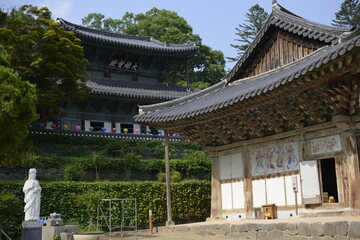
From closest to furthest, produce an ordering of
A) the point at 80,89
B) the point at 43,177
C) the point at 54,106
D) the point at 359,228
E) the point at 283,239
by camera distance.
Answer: the point at 359,228
the point at 283,239
the point at 43,177
the point at 54,106
the point at 80,89

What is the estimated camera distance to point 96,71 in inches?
1411

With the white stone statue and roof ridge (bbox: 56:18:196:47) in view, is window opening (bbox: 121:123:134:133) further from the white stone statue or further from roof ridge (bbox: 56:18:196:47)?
the white stone statue

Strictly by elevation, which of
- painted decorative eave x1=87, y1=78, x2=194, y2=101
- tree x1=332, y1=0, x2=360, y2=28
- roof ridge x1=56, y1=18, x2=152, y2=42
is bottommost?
painted decorative eave x1=87, y1=78, x2=194, y2=101

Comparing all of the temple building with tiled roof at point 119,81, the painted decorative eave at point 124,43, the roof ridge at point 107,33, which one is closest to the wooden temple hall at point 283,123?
the temple building with tiled roof at point 119,81

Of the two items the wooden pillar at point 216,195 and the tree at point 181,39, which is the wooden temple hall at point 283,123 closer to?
the wooden pillar at point 216,195

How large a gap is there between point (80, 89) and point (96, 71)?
8.14 meters

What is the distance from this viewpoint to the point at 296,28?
57.9ft

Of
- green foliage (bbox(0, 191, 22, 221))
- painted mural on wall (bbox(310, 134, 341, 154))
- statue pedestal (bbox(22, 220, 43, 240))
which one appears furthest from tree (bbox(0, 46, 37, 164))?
painted mural on wall (bbox(310, 134, 341, 154))

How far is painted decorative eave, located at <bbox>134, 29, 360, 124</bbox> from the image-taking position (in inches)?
489

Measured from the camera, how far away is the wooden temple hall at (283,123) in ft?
46.4

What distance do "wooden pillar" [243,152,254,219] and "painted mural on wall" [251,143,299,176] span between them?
249 millimetres

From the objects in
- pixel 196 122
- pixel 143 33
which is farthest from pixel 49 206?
pixel 143 33

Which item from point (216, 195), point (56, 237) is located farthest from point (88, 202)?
point (216, 195)

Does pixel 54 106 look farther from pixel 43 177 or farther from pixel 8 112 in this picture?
pixel 8 112
